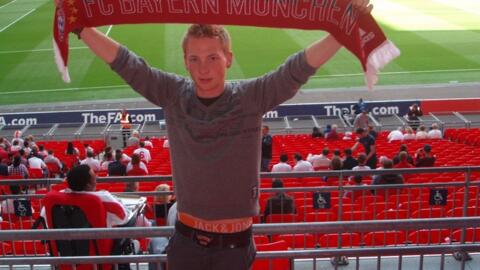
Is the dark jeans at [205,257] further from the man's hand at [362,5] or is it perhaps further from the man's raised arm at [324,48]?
the man's hand at [362,5]

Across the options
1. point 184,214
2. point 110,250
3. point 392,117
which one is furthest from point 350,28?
point 392,117

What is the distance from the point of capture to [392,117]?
23938 millimetres

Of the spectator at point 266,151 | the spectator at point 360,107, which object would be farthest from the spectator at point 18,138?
the spectator at point 360,107

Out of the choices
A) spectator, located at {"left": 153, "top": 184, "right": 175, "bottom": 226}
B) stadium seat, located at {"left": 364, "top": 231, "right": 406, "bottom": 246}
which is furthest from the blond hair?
stadium seat, located at {"left": 364, "top": 231, "right": 406, "bottom": 246}

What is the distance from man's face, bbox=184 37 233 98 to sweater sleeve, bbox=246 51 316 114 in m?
0.18

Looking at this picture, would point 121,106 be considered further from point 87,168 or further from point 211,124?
point 211,124

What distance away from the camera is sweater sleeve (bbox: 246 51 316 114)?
9.78ft

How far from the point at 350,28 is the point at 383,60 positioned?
0.25 m

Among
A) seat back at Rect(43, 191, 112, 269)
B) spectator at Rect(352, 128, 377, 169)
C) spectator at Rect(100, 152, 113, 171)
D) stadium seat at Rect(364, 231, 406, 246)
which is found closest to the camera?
seat back at Rect(43, 191, 112, 269)

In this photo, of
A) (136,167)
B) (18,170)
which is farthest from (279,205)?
(18,170)

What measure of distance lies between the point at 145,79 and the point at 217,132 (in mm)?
481

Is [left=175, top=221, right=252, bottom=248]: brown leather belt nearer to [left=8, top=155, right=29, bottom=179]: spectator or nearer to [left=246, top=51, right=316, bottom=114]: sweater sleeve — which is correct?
[left=246, top=51, right=316, bottom=114]: sweater sleeve

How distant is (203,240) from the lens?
10.0ft

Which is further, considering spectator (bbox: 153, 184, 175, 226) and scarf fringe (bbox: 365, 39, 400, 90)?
spectator (bbox: 153, 184, 175, 226)
